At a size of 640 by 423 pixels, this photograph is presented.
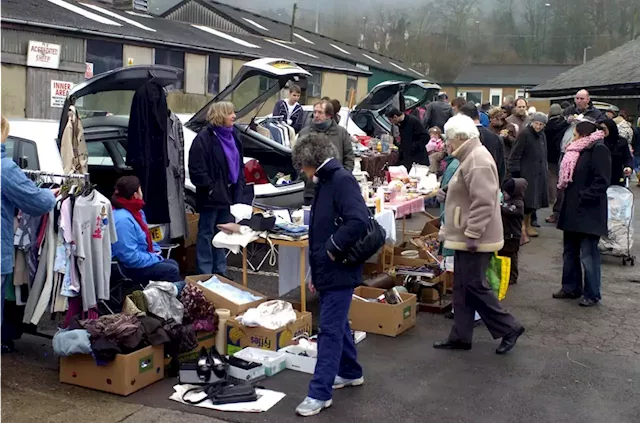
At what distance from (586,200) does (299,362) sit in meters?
3.46

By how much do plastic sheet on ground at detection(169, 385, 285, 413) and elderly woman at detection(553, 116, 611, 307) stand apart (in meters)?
3.80

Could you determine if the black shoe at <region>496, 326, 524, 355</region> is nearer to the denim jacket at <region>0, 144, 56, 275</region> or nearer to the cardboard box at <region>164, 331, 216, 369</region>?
the cardboard box at <region>164, 331, 216, 369</region>

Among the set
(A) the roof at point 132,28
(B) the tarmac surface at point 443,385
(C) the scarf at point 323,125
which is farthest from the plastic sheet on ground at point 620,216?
(A) the roof at point 132,28

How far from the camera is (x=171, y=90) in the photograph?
21.0 meters

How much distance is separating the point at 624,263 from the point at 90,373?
7295mm

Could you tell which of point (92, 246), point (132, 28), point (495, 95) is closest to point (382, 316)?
point (92, 246)

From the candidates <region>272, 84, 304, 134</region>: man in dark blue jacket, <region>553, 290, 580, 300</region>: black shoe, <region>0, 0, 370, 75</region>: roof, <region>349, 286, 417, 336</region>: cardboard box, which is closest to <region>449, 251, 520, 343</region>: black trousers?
<region>349, 286, 417, 336</region>: cardboard box

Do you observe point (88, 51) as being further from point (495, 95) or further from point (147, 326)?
point (495, 95)

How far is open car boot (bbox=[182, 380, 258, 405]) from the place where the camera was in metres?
4.93

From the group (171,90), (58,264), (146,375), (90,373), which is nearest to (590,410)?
(146,375)

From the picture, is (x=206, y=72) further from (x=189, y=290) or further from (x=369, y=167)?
(x=189, y=290)

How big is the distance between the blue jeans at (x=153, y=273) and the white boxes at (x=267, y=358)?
94 cm

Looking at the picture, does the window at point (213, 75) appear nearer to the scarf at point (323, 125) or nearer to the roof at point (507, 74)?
the scarf at point (323, 125)

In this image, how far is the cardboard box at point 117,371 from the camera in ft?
16.5
